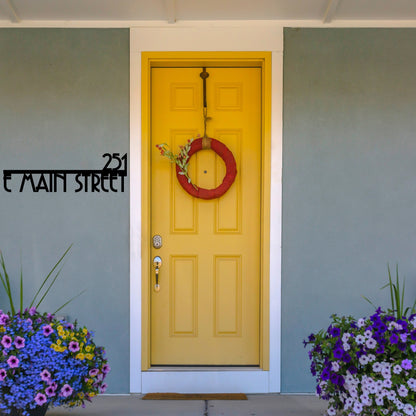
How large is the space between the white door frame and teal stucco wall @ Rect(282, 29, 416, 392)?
0.07 metres

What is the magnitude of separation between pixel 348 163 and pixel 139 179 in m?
1.39

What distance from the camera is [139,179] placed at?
3.30m

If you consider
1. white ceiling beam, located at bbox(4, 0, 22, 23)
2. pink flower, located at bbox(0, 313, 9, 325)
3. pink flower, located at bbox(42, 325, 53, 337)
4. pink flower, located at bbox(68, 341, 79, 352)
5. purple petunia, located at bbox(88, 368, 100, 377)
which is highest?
white ceiling beam, located at bbox(4, 0, 22, 23)

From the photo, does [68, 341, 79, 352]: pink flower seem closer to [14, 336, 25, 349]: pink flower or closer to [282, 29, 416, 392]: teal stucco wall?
[14, 336, 25, 349]: pink flower

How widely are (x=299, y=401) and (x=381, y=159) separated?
5.45 ft

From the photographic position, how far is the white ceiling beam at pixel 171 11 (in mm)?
3039

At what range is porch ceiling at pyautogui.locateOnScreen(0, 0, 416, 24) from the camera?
10.1ft

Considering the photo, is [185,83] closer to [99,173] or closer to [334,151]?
[99,173]

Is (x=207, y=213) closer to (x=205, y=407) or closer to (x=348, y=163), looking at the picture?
(x=348, y=163)

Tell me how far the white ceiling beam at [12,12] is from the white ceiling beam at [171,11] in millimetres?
964

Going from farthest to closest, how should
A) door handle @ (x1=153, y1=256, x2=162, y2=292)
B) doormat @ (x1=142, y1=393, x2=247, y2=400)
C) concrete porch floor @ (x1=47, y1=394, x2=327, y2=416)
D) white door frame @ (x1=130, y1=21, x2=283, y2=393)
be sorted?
door handle @ (x1=153, y1=256, x2=162, y2=292) < white door frame @ (x1=130, y1=21, x2=283, y2=393) < doormat @ (x1=142, y1=393, x2=247, y2=400) < concrete porch floor @ (x1=47, y1=394, x2=327, y2=416)

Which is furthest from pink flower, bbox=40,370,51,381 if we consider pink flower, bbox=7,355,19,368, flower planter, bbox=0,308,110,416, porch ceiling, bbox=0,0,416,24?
porch ceiling, bbox=0,0,416,24

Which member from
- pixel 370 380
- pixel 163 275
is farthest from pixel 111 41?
pixel 370 380

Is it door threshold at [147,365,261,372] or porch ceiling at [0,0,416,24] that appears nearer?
porch ceiling at [0,0,416,24]
